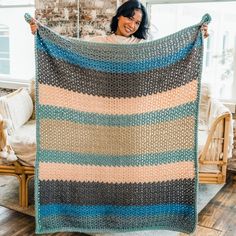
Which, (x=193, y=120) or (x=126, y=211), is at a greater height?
(x=193, y=120)

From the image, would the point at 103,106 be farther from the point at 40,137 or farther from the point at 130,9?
the point at 130,9

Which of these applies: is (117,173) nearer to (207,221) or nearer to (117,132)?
(117,132)

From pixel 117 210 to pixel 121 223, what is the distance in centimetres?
8

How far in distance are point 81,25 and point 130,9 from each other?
1509 mm

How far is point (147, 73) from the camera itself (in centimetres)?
188

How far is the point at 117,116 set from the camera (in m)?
1.93

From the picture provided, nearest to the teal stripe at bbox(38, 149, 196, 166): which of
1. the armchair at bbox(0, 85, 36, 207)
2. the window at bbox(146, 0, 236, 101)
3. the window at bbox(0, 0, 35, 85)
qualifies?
the armchair at bbox(0, 85, 36, 207)

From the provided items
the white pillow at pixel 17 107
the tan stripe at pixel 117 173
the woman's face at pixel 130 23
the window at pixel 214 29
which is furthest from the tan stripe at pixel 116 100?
the window at pixel 214 29

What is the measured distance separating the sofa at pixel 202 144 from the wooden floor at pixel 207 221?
0.57ft

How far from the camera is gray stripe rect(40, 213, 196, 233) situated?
201cm

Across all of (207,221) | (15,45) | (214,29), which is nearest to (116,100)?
(207,221)

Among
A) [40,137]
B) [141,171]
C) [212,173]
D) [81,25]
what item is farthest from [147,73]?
[81,25]

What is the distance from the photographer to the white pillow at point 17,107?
118 inches

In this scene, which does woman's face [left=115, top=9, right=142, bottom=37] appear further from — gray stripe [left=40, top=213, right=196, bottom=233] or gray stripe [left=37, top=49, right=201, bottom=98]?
gray stripe [left=40, top=213, right=196, bottom=233]
